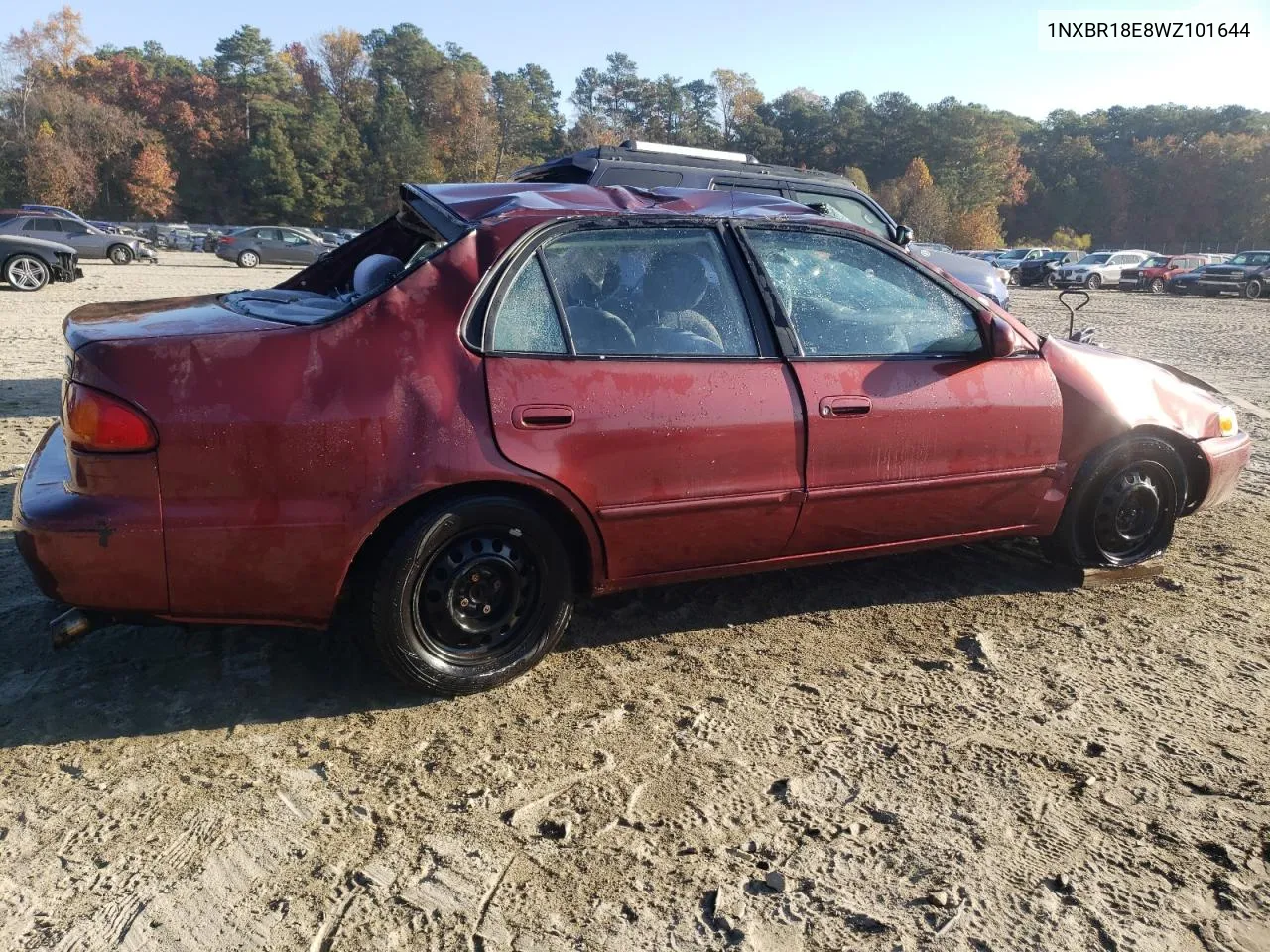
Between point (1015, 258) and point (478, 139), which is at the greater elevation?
point (478, 139)

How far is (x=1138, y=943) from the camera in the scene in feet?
6.76

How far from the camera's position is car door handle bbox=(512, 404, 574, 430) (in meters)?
2.91

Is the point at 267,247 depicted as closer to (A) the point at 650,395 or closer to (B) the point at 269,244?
(B) the point at 269,244

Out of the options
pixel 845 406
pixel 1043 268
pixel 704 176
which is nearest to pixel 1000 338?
pixel 845 406

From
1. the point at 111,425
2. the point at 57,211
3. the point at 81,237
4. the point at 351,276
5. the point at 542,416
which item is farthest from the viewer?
the point at 57,211

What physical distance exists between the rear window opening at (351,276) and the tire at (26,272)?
15691 mm

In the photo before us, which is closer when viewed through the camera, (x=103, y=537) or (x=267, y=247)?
(x=103, y=537)

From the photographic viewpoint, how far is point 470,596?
301 centimetres

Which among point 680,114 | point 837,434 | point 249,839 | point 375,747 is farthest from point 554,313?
point 680,114

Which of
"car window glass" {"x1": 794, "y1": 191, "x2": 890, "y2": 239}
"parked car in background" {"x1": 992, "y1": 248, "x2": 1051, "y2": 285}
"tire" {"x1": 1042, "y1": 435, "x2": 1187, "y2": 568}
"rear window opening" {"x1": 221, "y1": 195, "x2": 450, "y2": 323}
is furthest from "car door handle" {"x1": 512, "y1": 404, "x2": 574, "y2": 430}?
"parked car in background" {"x1": 992, "y1": 248, "x2": 1051, "y2": 285}

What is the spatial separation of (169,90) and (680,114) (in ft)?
171

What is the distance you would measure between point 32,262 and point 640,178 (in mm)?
14248

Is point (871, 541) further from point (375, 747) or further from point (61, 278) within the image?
point (61, 278)

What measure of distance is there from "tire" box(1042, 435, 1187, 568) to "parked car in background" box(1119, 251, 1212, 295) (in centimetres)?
3381
